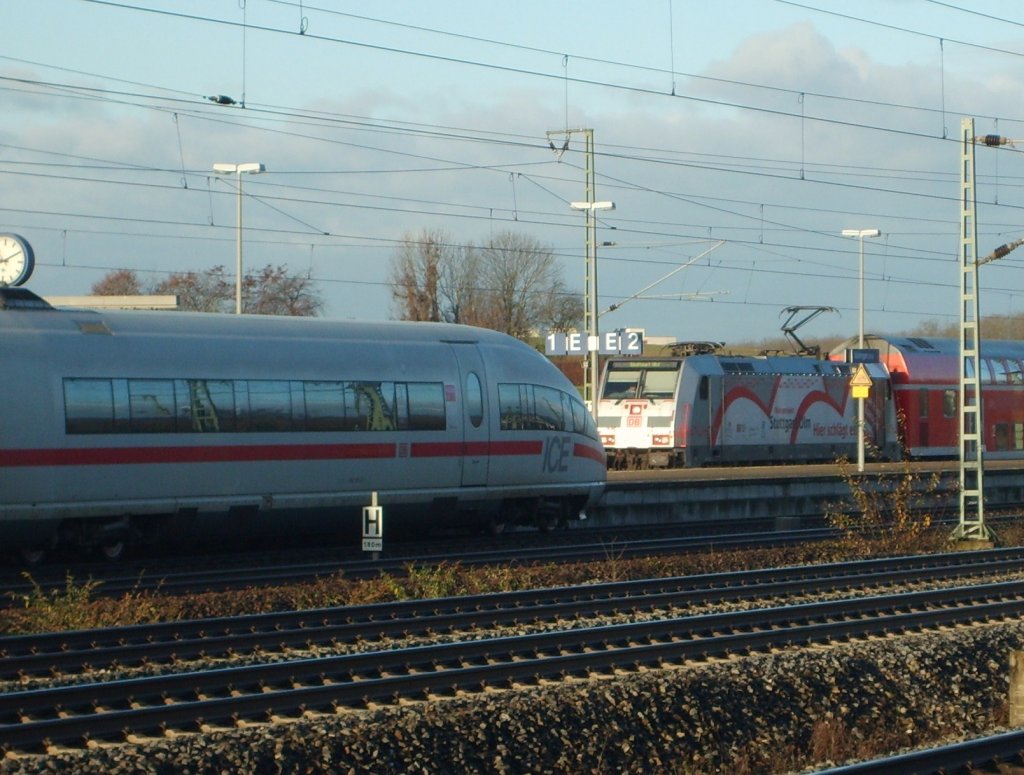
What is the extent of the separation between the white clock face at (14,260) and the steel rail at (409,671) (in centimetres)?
1122

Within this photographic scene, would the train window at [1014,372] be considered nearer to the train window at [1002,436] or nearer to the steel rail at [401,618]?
the train window at [1002,436]

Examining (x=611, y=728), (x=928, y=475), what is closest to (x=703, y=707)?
(x=611, y=728)

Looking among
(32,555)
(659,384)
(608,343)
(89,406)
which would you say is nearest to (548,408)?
(89,406)

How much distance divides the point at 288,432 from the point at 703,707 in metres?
9.75

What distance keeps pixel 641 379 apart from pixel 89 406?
20.6m

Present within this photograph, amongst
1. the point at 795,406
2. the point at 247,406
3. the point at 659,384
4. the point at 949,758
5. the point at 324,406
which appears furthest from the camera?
the point at 795,406

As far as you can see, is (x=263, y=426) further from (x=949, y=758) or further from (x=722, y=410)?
(x=722, y=410)

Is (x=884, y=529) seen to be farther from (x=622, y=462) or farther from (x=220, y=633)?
(x=622, y=462)

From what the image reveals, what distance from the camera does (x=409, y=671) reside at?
10.8 m

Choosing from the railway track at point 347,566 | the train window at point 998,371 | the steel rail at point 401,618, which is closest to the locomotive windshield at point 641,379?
the railway track at point 347,566

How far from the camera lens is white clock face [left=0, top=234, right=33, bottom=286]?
65.3ft

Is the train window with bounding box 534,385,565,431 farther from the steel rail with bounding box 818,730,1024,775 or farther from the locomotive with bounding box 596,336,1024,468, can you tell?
the steel rail with bounding box 818,730,1024,775

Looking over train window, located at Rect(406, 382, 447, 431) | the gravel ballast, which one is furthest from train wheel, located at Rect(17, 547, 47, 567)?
the gravel ballast

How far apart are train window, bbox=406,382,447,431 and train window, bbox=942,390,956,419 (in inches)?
1034
